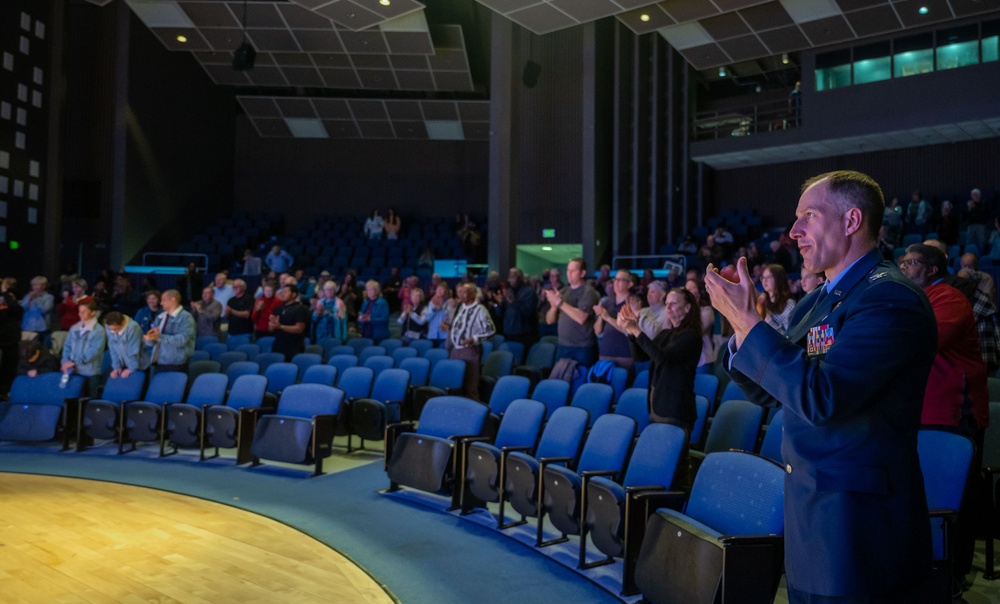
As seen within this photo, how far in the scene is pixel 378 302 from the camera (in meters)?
8.51

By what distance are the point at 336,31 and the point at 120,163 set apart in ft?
15.0

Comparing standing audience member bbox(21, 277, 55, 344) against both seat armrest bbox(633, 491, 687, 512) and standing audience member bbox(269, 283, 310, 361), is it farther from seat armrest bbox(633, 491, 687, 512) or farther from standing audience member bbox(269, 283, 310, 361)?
seat armrest bbox(633, 491, 687, 512)

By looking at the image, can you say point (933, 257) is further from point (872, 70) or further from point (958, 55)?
point (872, 70)

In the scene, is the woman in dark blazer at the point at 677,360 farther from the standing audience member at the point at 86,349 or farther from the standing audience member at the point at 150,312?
the standing audience member at the point at 150,312

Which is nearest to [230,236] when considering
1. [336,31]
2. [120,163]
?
[120,163]

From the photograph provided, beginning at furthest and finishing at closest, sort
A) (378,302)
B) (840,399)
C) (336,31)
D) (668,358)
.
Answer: (336,31) → (378,302) → (668,358) → (840,399)

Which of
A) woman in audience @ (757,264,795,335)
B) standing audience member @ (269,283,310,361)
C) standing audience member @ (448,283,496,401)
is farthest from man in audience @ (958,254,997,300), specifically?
standing audience member @ (269,283,310,361)

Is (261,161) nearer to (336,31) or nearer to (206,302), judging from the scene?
(336,31)

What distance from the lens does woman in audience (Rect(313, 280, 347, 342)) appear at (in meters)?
8.37

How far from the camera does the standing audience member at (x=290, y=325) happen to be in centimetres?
742

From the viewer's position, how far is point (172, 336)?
6723 mm

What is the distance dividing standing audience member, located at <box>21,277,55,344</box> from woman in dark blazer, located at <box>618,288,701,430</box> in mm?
7171

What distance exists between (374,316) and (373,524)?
175 inches

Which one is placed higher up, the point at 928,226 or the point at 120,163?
the point at 120,163
